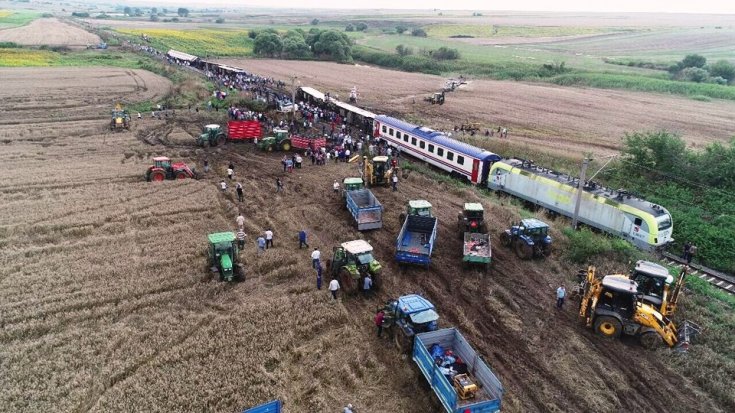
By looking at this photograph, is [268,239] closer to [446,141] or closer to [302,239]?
[302,239]

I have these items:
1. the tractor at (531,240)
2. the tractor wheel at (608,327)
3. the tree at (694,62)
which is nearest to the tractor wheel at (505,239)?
the tractor at (531,240)

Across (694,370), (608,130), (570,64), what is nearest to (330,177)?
(694,370)

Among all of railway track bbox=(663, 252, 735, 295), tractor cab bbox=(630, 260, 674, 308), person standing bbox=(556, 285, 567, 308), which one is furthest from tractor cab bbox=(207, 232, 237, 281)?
railway track bbox=(663, 252, 735, 295)

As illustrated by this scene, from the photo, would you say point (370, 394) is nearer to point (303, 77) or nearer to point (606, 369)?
point (606, 369)

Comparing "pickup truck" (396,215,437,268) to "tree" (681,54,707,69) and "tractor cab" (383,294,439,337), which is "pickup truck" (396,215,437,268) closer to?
"tractor cab" (383,294,439,337)

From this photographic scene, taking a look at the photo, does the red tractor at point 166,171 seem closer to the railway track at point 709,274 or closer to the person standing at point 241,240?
the person standing at point 241,240

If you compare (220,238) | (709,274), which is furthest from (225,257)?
(709,274)
